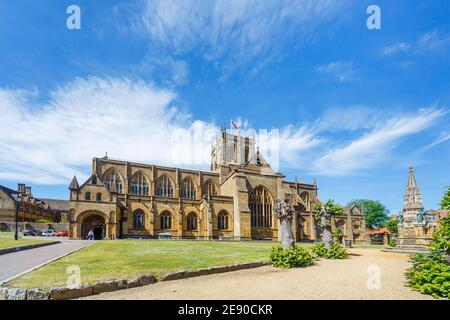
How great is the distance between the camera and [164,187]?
160 ft

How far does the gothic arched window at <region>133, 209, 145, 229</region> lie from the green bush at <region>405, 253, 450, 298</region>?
35.6 meters

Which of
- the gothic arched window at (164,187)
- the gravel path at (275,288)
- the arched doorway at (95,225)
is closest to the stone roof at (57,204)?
the gothic arched window at (164,187)

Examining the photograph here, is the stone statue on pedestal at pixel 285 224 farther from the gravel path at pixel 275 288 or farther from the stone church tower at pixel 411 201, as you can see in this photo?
the stone church tower at pixel 411 201

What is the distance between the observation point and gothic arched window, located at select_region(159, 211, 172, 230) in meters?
41.3

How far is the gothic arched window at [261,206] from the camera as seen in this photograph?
45.4m

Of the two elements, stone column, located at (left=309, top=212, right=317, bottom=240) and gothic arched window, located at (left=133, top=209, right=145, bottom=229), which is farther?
stone column, located at (left=309, top=212, right=317, bottom=240)

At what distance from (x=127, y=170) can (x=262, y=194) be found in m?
22.2

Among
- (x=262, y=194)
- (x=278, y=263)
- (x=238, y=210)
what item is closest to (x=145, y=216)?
(x=238, y=210)

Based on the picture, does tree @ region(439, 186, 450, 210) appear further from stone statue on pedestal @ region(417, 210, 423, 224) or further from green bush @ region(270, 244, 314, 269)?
stone statue on pedestal @ region(417, 210, 423, 224)

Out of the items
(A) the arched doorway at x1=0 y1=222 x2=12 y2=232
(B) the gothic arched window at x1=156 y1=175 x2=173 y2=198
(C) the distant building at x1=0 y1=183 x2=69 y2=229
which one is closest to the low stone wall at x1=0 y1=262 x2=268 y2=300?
(C) the distant building at x1=0 y1=183 x2=69 y2=229

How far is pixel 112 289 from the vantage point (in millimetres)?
7719

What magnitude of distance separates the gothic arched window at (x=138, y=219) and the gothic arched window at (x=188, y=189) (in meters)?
10.6

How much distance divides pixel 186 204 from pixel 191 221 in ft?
8.80

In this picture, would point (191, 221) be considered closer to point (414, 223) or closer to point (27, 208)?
point (414, 223)
